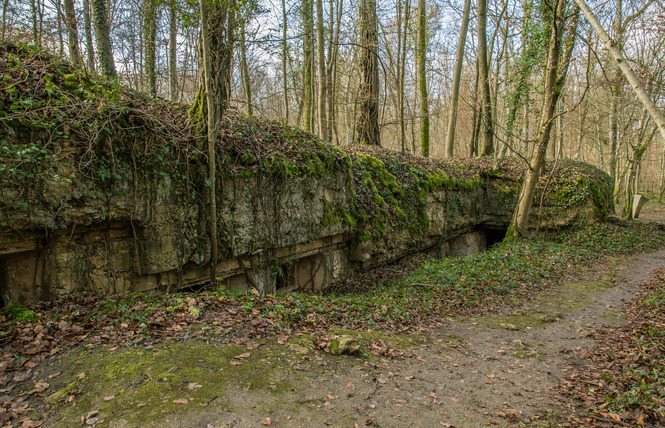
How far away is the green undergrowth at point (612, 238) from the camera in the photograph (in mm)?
11875

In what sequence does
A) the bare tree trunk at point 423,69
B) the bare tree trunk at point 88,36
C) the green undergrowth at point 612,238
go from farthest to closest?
the bare tree trunk at point 423,69 < the green undergrowth at point 612,238 < the bare tree trunk at point 88,36

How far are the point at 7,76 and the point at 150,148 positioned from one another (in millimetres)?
1779

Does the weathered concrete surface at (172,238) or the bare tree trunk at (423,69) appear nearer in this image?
the weathered concrete surface at (172,238)

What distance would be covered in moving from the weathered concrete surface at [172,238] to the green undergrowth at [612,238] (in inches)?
268

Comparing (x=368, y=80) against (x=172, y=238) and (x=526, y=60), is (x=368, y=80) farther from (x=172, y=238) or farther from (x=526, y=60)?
(x=172, y=238)

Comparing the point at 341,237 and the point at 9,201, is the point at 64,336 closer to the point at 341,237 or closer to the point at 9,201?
the point at 9,201

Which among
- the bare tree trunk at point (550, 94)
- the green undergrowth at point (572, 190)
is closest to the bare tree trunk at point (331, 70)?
the bare tree trunk at point (550, 94)

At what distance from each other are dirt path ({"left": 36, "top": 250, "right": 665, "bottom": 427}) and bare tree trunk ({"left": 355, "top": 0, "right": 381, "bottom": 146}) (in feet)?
31.8

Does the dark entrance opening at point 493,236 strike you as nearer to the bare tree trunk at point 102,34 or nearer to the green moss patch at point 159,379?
the green moss patch at point 159,379

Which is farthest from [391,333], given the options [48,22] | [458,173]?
[48,22]

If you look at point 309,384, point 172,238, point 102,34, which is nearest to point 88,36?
point 102,34

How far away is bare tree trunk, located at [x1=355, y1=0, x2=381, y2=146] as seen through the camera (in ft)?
43.0

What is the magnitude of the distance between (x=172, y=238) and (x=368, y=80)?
1015cm

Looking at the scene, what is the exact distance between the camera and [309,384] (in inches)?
138
